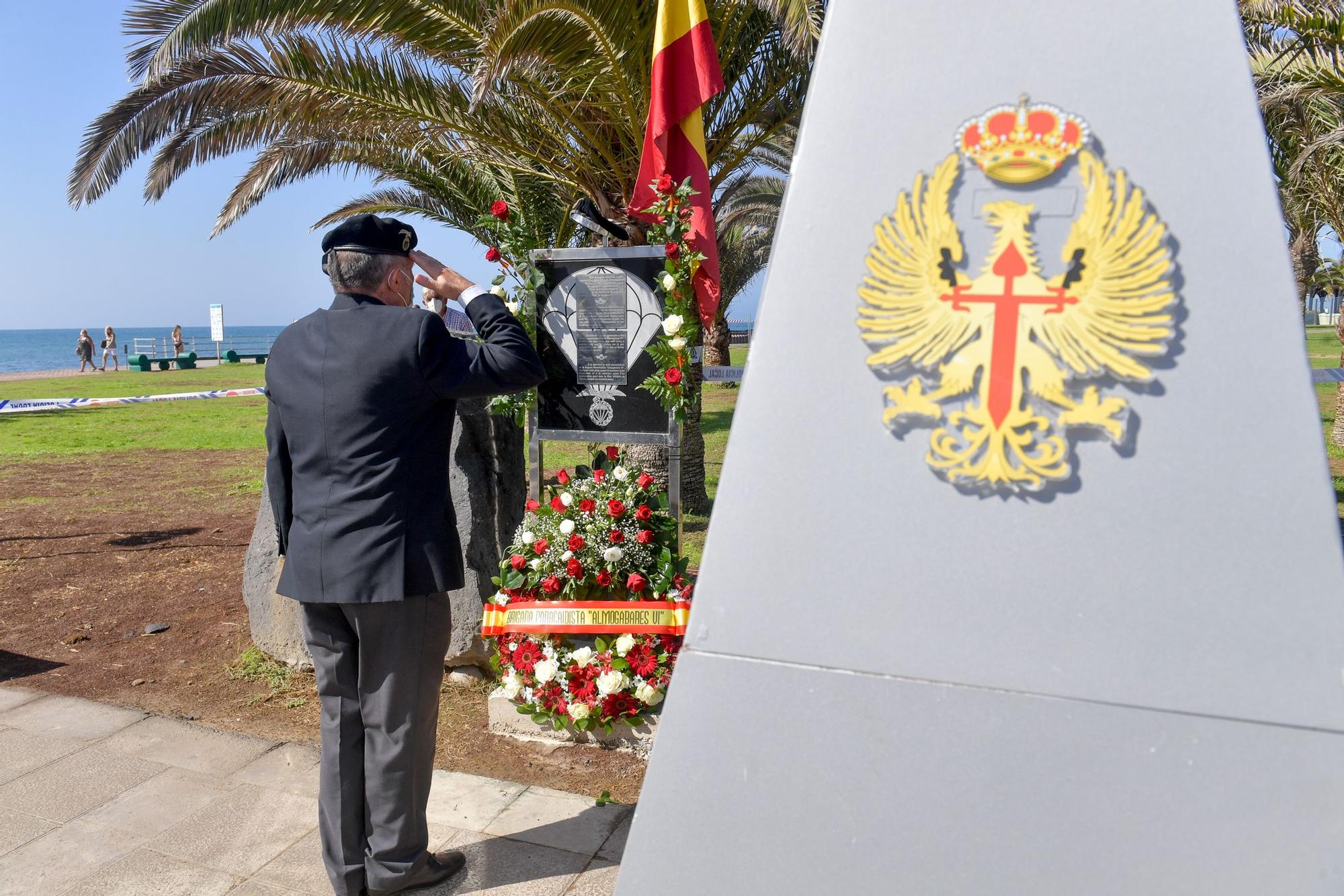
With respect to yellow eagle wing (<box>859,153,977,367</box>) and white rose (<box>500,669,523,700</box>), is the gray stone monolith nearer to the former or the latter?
white rose (<box>500,669,523,700</box>)

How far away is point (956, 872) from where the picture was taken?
1.49m

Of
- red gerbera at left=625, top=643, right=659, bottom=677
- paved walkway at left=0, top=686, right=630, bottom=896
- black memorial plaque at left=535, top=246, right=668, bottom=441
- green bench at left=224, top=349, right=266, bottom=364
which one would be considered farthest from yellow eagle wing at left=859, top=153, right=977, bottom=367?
green bench at left=224, top=349, right=266, bottom=364

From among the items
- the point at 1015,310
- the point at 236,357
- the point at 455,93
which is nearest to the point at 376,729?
the point at 1015,310

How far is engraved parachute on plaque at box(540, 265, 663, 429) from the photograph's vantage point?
4.14 metres

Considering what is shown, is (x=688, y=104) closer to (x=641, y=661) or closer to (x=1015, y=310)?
(x=641, y=661)

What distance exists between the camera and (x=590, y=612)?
159 inches

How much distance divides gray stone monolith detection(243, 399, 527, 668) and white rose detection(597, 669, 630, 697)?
2.83 ft

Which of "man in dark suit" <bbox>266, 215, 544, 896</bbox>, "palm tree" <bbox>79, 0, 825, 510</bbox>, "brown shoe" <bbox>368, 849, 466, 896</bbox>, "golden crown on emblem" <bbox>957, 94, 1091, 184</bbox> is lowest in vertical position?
"brown shoe" <bbox>368, 849, 466, 896</bbox>

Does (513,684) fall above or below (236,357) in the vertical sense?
below

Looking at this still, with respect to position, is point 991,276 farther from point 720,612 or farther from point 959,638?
point 720,612

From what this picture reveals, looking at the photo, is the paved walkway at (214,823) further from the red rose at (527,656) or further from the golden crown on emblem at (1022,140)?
the golden crown on emblem at (1022,140)

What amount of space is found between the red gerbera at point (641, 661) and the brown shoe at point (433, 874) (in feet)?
3.64

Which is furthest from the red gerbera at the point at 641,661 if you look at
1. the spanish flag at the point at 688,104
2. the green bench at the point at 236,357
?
the green bench at the point at 236,357

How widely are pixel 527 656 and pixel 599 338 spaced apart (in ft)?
4.71
